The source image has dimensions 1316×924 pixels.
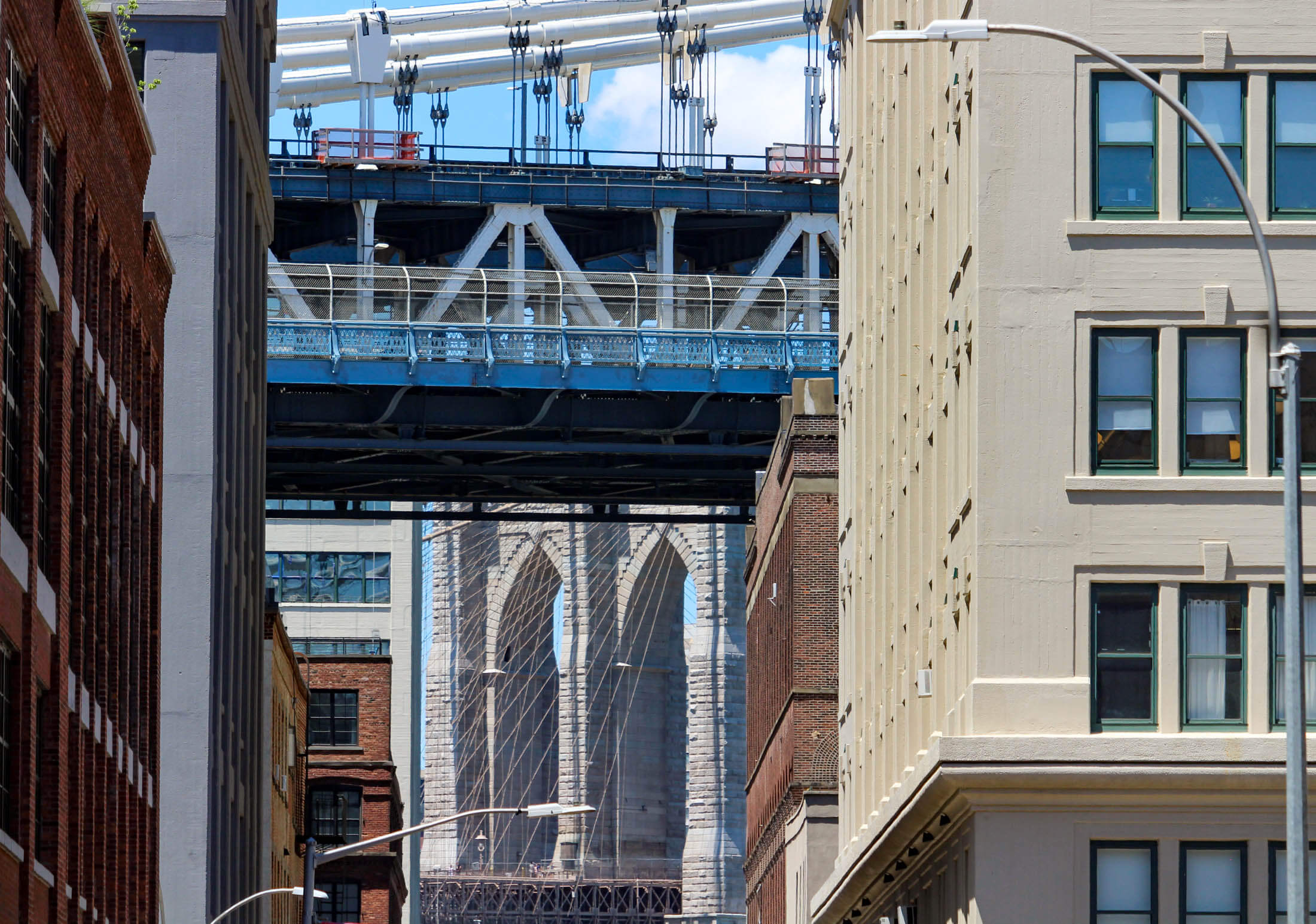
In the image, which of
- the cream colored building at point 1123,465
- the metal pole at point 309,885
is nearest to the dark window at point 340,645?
the metal pole at point 309,885

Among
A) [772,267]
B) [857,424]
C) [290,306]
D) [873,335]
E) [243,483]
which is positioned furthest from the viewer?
[772,267]

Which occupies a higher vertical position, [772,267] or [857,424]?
[772,267]

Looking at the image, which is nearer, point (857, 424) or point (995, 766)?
point (995, 766)

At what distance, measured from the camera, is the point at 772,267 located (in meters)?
89.8

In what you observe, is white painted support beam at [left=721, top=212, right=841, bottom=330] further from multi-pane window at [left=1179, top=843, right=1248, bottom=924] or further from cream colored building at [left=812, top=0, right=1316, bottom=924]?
multi-pane window at [left=1179, top=843, right=1248, bottom=924]

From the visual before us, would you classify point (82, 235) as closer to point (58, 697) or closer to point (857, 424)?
point (58, 697)

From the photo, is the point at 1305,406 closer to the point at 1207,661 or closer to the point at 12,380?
the point at 1207,661

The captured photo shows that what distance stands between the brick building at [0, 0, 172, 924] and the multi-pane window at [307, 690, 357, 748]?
5211 centimetres

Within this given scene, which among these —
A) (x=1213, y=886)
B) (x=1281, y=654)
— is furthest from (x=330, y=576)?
(x=1213, y=886)

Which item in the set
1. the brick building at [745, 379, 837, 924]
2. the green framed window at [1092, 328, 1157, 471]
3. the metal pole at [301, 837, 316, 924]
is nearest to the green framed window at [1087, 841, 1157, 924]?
the green framed window at [1092, 328, 1157, 471]

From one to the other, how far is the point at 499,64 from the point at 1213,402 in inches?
4439

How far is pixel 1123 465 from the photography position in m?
32.5

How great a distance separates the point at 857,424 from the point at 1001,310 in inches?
730

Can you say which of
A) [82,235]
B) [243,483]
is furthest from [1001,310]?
[243,483]
